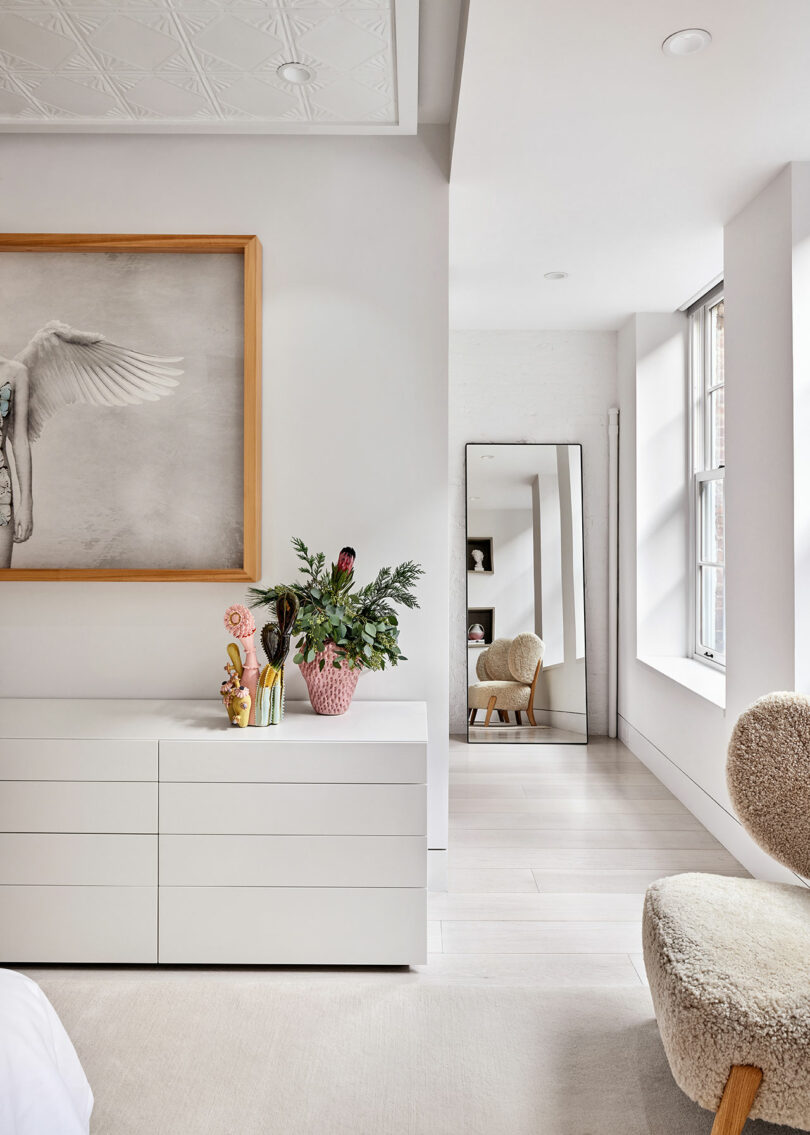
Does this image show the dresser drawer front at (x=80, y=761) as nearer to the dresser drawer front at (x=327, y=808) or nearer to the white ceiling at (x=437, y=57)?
the dresser drawer front at (x=327, y=808)

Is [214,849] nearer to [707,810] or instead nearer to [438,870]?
[438,870]

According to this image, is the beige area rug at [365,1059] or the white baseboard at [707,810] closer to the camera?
the beige area rug at [365,1059]

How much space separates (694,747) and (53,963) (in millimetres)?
2534

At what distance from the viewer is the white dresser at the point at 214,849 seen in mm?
2182

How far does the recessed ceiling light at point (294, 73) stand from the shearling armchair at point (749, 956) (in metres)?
2.05

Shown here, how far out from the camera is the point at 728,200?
2865 millimetres

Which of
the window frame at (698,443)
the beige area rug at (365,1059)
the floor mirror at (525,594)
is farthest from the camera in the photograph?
the floor mirror at (525,594)

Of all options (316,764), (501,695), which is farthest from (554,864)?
(501,695)

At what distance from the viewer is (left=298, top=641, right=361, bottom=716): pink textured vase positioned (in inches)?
96.4

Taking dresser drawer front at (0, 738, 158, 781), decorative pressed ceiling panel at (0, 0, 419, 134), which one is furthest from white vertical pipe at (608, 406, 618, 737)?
dresser drawer front at (0, 738, 158, 781)

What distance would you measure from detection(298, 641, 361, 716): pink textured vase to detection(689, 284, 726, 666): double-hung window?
214 cm

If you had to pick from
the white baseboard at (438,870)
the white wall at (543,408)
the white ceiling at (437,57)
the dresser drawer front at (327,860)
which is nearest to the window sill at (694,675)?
the white wall at (543,408)

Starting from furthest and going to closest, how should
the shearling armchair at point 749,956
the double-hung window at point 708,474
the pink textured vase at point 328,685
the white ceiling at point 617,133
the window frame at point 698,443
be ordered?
the window frame at point 698,443 < the double-hung window at point 708,474 < the pink textured vase at point 328,685 < the white ceiling at point 617,133 < the shearling armchair at point 749,956

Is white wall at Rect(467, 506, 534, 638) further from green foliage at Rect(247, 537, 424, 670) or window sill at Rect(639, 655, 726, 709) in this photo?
green foliage at Rect(247, 537, 424, 670)
